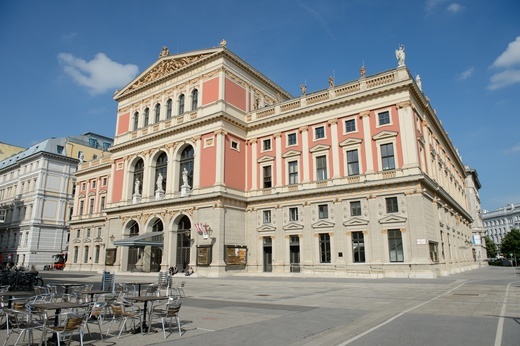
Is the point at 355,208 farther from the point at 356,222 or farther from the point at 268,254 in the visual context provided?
the point at 268,254

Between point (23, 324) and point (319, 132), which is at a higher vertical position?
point (319, 132)

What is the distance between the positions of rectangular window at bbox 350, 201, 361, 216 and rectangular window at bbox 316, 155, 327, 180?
158 inches

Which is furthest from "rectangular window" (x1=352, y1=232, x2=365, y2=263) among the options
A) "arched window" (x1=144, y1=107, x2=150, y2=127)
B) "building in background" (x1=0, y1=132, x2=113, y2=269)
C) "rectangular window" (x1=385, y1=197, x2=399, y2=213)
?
"building in background" (x1=0, y1=132, x2=113, y2=269)

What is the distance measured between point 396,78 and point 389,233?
1346 centimetres

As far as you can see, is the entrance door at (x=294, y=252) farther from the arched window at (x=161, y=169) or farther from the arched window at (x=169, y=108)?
the arched window at (x=169, y=108)

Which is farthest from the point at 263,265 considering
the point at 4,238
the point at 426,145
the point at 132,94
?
the point at 4,238

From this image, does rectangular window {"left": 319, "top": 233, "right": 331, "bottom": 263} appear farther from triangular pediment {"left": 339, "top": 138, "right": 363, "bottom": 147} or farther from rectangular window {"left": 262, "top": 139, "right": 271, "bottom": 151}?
rectangular window {"left": 262, "top": 139, "right": 271, "bottom": 151}

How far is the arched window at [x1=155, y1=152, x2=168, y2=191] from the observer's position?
140 feet

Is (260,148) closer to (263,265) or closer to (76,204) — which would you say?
(263,265)

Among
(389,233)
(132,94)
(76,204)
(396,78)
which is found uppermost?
(132,94)

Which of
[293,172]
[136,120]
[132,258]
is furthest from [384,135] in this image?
[136,120]

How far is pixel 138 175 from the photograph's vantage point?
46719 mm

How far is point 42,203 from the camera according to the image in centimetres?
6525

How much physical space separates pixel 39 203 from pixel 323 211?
54.1 meters
